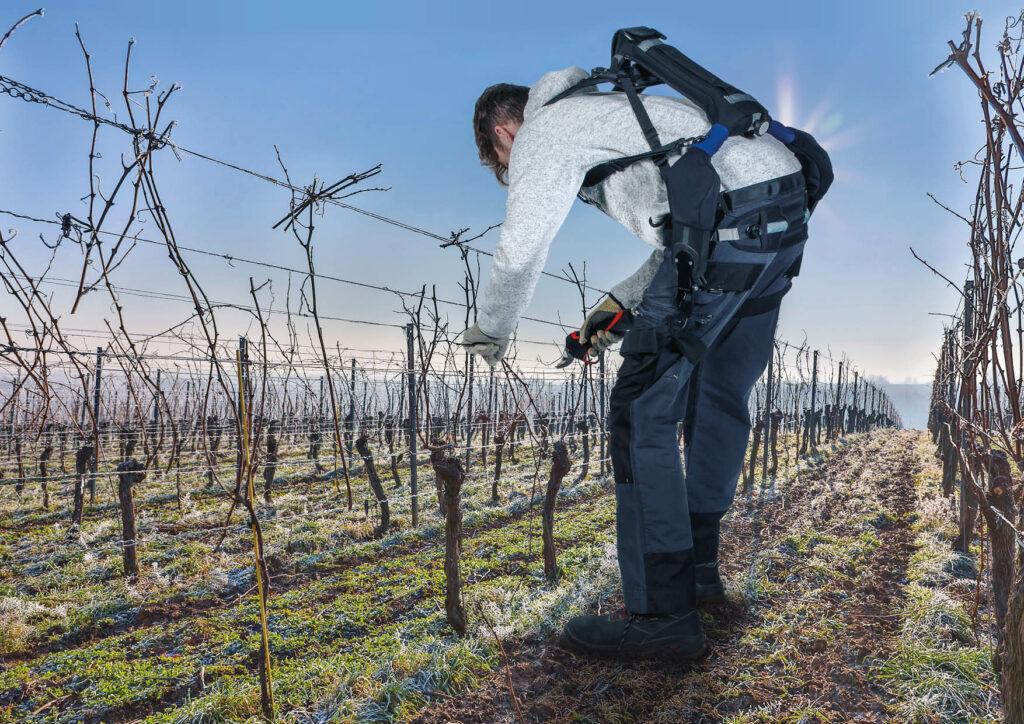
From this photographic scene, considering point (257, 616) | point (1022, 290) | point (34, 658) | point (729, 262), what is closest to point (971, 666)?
point (1022, 290)

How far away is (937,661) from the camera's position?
162 centimetres

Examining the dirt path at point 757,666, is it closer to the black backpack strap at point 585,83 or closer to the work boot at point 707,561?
the work boot at point 707,561

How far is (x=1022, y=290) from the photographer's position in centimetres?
172

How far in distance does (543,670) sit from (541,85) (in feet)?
5.80

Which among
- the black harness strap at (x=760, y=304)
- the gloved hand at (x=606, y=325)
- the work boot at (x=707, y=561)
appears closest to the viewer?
the gloved hand at (x=606, y=325)

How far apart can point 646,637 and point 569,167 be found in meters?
1.36

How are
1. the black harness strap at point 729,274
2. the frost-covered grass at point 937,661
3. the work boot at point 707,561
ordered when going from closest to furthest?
the frost-covered grass at point 937,661, the black harness strap at point 729,274, the work boot at point 707,561

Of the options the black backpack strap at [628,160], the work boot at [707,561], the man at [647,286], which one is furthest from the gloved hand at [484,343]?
the work boot at [707,561]

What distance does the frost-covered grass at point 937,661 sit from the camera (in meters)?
1.38

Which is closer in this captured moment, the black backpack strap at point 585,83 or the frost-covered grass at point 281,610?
the black backpack strap at point 585,83

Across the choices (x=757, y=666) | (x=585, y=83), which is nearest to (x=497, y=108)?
(x=585, y=83)

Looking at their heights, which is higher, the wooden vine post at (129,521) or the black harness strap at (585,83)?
the black harness strap at (585,83)

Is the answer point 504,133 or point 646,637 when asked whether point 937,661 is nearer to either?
point 646,637

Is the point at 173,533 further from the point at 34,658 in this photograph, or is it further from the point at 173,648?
the point at 173,648
